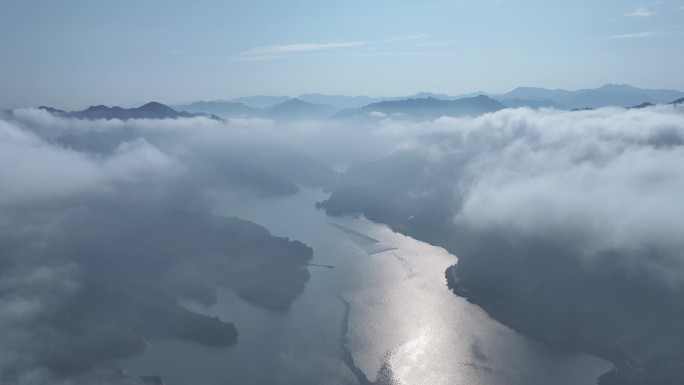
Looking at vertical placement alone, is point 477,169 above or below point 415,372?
above

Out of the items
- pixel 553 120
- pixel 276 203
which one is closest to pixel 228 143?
pixel 276 203

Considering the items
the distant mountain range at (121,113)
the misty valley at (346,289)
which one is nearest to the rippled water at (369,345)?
the misty valley at (346,289)

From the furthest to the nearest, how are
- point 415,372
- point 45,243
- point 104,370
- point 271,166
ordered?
point 271,166
point 45,243
point 415,372
point 104,370

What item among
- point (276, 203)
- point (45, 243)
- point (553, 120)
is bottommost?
point (276, 203)

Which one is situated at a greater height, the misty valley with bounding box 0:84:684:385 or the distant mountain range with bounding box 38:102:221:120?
the distant mountain range with bounding box 38:102:221:120

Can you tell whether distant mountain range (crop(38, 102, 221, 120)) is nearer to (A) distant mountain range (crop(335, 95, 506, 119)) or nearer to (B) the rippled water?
(A) distant mountain range (crop(335, 95, 506, 119))

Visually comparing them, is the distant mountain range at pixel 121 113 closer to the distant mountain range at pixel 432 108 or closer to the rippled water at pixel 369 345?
the distant mountain range at pixel 432 108

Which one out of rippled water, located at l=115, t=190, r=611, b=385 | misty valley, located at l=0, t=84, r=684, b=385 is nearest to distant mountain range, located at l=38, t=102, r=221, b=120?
misty valley, located at l=0, t=84, r=684, b=385

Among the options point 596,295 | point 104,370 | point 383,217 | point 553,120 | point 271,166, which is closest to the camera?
point 104,370

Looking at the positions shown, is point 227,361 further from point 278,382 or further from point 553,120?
point 553,120
